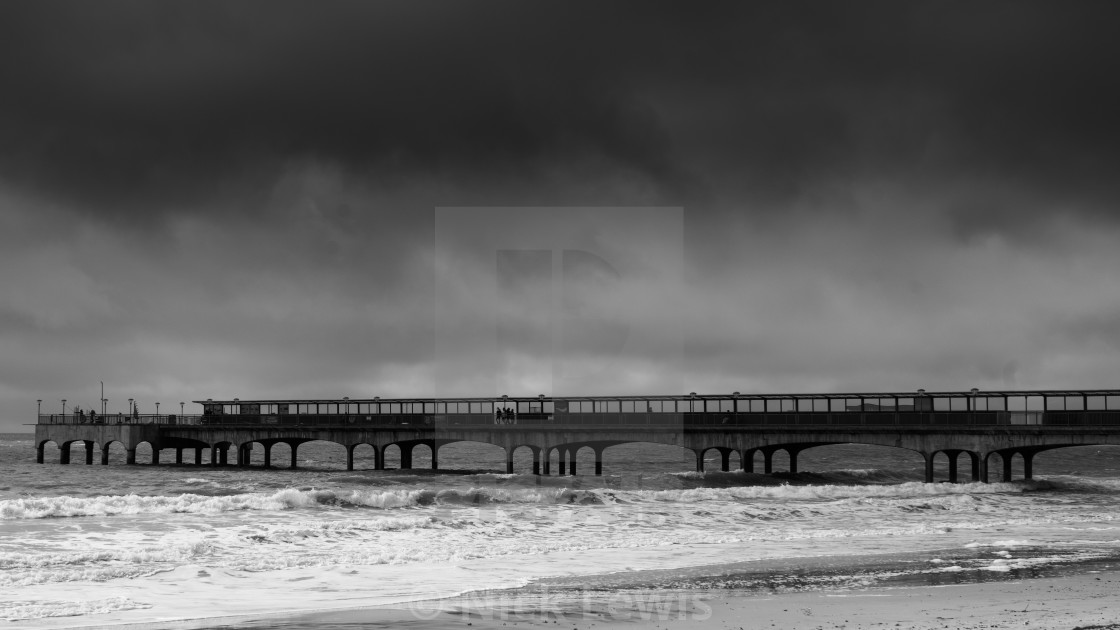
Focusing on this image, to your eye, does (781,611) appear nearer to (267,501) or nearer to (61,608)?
(61,608)

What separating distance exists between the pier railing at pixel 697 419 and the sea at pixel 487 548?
5.13 metres

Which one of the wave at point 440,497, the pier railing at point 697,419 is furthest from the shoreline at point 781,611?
the pier railing at point 697,419

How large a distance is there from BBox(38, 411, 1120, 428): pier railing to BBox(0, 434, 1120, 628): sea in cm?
513

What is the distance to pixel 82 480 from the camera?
6209 centimetres

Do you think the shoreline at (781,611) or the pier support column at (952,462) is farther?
the pier support column at (952,462)

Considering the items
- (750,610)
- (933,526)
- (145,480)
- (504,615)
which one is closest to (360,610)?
(504,615)

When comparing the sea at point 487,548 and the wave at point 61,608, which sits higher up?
the wave at point 61,608

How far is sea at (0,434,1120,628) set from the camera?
1958 centimetres

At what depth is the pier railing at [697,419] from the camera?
182 feet

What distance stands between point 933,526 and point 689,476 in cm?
2759

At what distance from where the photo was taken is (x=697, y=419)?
64.6 metres

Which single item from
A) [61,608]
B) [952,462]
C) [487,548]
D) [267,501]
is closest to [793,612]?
[487,548]

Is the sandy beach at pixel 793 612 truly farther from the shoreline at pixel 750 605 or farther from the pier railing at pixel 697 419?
the pier railing at pixel 697 419

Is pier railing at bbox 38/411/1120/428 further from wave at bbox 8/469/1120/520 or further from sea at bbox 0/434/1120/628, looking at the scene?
sea at bbox 0/434/1120/628
